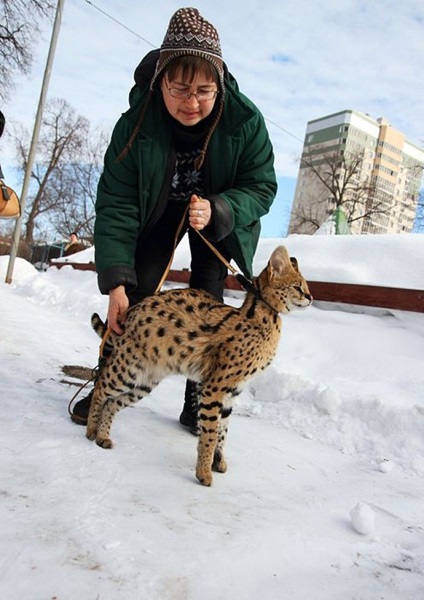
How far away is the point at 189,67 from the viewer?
2.58m

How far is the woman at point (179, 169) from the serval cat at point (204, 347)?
0.83 feet

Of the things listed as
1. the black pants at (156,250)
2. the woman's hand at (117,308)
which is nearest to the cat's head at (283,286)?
the black pants at (156,250)

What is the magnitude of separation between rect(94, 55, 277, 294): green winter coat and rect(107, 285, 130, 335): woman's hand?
0.18ft

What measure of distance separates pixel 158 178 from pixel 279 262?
3.07 ft

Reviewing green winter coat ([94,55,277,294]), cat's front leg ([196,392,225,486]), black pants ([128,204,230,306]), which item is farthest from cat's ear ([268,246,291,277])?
cat's front leg ([196,392,225,486])

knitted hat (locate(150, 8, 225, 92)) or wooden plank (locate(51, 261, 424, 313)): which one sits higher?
knitted hat (locate(150, 8, 225, 92))

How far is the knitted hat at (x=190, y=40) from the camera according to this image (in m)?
2.58

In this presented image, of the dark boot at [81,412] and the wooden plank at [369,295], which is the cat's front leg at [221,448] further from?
the wooden plank at [369,295]

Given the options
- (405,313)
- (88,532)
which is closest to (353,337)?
(405,313)

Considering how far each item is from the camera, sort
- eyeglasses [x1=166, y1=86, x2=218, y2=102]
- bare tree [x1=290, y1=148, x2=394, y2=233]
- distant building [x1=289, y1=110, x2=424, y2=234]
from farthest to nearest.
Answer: distant building [x1=289, y1=110, x2=424, y2=234]
bare tree [x1=290, y1=148, x2=394, y2=233]
eyeglasses [x1=166, y1=86, x2=218, y2=102]

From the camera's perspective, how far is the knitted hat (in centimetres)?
258

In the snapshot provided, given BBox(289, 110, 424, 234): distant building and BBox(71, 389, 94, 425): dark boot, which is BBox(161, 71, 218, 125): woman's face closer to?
BBox(71, 389, 94, 425): dark boot

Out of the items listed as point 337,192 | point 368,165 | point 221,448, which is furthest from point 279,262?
point 368,165

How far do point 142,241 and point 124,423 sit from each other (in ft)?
4.34
